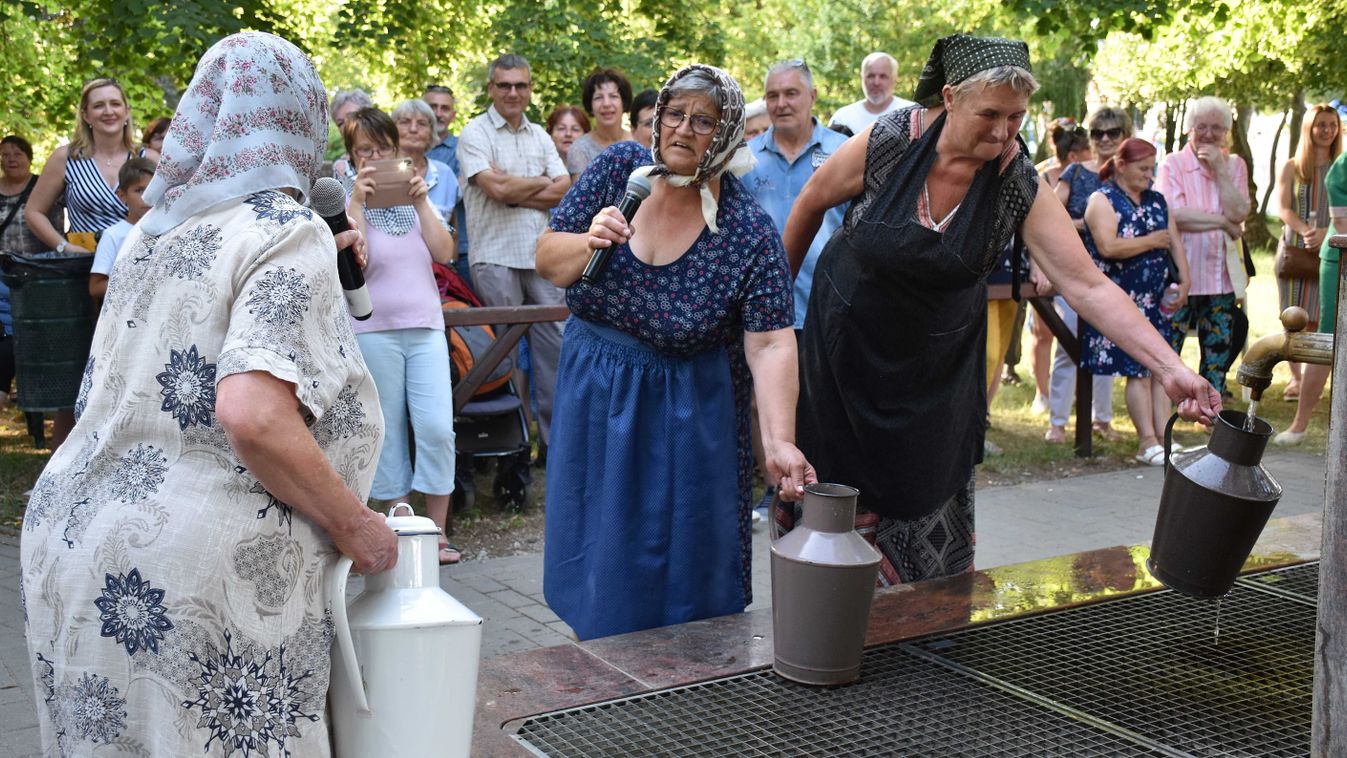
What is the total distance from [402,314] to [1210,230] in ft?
18.0

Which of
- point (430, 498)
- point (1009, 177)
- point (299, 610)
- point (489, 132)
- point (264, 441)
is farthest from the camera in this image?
point (489, 132)

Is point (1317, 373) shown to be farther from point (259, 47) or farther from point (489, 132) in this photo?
point (259, 47)

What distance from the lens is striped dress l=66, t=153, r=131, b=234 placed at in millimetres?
6801

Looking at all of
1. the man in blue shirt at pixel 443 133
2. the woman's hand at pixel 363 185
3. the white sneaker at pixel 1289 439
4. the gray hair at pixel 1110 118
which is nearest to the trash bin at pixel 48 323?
the woman's hand at pixel 363 185

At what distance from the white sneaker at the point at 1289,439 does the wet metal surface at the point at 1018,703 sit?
5.65m

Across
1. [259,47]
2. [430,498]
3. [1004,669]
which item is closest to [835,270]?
[1004,669]

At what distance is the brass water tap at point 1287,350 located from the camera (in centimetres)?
252

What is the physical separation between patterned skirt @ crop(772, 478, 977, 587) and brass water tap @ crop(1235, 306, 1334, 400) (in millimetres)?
1041

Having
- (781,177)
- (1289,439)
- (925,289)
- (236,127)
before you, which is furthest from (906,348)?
(1289,439)

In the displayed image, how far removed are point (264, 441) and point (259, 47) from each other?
0.61 m

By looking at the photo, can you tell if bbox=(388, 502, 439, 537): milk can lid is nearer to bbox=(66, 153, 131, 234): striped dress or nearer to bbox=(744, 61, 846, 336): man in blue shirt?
bbox=(744, 61, 846, 336): man in blue shirt

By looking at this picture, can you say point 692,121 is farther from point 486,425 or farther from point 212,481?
point 486,425

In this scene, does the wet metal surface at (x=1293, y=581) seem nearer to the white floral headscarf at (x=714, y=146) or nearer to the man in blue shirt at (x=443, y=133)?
the white floral headscarf at (x=714, y=146)

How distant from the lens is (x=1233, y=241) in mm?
8359
